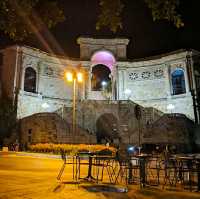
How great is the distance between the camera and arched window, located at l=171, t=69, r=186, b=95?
4300 cm

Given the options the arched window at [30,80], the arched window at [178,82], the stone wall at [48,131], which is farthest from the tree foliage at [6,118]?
the arched window at [178,82]

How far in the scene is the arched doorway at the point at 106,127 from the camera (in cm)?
4067

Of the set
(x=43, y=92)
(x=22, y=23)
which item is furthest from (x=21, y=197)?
(x=43, y=92)

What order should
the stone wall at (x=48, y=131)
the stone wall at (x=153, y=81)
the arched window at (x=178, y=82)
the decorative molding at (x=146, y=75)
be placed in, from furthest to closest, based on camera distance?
the decorative molding at (x=146, y=75) < the arched window at (x=178, y=82) < the stone wall at (x=153, y=81) < the stone wall at (x=48, y=131)

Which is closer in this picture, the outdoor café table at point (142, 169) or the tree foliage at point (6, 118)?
the outdoor café table at point (142, 169)

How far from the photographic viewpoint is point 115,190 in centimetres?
699

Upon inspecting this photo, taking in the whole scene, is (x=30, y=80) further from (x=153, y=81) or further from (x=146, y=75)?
(x=153, y=81)

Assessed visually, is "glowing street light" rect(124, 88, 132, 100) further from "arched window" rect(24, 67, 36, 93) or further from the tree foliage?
the tree foliage

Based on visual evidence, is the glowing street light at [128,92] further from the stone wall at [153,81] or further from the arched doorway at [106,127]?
the arched doorway at [106,127]

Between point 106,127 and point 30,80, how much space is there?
1434 centimetres

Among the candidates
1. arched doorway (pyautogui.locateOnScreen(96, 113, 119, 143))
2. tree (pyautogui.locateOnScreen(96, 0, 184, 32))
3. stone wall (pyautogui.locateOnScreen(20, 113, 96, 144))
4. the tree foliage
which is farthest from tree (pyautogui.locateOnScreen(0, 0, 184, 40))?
arched doorway (pyautogui.locateOnScreen(96, 113, 119, 143))

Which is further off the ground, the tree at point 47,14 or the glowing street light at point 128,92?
the glowing street light at point 128,92

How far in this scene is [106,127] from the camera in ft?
137

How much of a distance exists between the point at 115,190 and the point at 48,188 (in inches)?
70.9
